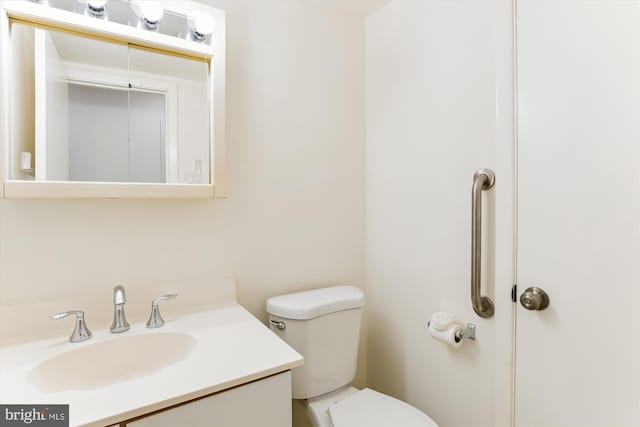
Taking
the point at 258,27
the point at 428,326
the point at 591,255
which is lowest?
the point at 428,326

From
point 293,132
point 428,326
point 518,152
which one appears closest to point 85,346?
point 293,132

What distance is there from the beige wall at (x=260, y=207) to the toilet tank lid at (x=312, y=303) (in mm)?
109

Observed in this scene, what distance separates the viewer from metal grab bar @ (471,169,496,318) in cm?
107

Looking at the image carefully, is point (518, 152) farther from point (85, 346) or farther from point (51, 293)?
point (51, 293)

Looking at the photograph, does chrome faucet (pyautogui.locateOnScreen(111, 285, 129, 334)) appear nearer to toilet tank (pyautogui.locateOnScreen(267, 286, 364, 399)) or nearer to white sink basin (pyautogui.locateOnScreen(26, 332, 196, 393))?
white sink basin (pyautogui.locateOnScreen(26, 332, 196, 393))

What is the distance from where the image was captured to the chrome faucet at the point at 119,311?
99 cm

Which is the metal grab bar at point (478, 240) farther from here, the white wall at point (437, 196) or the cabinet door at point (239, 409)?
the cabinet door at point (239, 409)

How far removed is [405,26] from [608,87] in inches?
33.9

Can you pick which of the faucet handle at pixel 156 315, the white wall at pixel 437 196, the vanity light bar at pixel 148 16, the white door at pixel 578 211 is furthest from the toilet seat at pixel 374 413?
the vanity light bar at pixel 148 16

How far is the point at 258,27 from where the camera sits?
1.34 meters

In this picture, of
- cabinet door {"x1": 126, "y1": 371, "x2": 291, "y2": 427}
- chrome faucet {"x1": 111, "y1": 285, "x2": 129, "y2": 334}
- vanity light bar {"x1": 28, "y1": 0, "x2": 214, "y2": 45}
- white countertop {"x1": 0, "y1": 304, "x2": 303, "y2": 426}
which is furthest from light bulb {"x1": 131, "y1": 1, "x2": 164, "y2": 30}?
cabinet door {"x1": 126, "y1": 371, "x2": 291, "y2": 427}

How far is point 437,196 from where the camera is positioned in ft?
4.21

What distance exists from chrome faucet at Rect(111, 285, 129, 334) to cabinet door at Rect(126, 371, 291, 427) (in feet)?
1.42

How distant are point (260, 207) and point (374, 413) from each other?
0.90 metres
